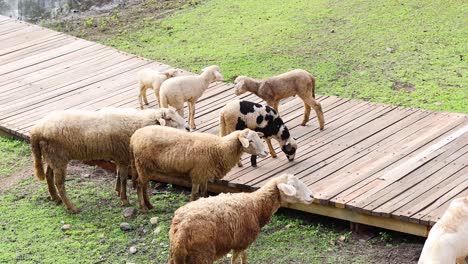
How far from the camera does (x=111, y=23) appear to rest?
19.9 metres

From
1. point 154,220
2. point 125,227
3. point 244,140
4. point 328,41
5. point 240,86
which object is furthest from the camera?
point 328,41

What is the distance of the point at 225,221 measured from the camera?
9.98m

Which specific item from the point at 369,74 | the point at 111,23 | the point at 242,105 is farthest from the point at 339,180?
the point at 111,23

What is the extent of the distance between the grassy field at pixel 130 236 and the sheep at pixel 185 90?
1220 mm

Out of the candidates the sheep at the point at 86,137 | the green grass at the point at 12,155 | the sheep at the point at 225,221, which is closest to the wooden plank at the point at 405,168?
the sheep at the point at 225,221

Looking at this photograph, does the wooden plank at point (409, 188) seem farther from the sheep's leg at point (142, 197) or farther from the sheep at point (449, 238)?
the sheep's leg at point (142, 197)

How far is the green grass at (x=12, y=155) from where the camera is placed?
1356 cm

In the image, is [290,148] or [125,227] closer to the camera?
[125,227]

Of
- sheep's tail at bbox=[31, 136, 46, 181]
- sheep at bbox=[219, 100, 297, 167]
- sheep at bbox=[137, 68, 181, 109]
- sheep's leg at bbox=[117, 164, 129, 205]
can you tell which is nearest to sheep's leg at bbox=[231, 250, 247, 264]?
sheep at bbox=[219, 100, 297, 167]

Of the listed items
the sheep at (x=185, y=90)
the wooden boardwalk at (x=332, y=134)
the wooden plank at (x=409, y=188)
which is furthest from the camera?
the sheep at (x=185, y=90)

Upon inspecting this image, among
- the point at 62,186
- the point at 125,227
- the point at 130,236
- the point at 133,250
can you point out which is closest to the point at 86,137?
the point at 62,186

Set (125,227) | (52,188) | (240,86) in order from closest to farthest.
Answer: (125,227), (52,188), (240,86)

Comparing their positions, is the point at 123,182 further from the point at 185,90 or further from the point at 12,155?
the point at 12,155

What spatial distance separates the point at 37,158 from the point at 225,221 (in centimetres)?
333
